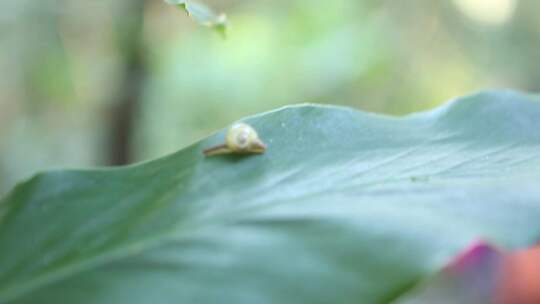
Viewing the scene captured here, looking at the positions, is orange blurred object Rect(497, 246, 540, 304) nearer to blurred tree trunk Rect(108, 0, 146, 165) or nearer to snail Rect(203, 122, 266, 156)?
snail Rect(203, 122, 266, 156)

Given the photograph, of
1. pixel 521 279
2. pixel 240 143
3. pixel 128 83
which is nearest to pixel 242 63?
pixel 128 83

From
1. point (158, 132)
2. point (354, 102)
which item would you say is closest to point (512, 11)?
point (354, 102)

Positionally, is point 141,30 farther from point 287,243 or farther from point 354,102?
point 287,243

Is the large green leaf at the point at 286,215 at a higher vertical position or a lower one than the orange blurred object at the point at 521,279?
lower

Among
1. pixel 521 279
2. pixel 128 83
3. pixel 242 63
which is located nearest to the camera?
pixel 521 279

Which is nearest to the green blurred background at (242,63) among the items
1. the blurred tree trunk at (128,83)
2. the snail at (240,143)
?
the blurred tree trunk at (128,83)

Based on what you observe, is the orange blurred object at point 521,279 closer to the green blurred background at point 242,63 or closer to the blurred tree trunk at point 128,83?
the blurred tree trunk at point 128,83

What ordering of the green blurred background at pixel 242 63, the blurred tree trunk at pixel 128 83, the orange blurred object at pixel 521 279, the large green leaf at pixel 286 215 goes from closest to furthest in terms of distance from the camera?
the large green leaf at pixel 286 215
the orange blurred object at pixel 521 279
the blurred tree trunk at pixel 128 83
the green blurred background at pixel 242 63

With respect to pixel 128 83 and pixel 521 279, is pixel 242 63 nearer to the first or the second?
pixel 128 83
